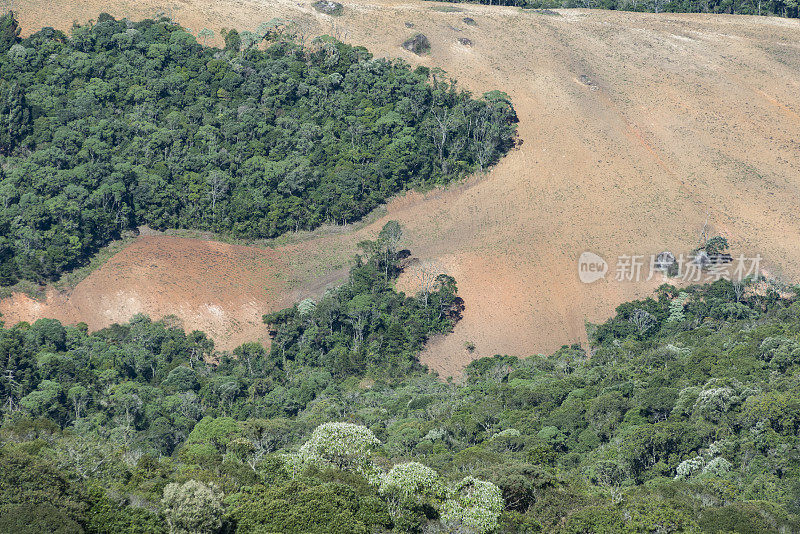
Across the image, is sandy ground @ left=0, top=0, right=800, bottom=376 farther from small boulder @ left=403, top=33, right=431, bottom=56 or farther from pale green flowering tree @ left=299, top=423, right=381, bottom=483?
pale green flowering tree @ left=299, top=423, right=381, bottom=483

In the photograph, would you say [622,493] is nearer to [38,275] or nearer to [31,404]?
[31,404]

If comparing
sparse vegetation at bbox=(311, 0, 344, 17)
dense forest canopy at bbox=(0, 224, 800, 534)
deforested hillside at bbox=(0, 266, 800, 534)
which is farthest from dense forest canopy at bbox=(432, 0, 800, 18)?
deforested hillside at bbox=(0, 266, 800, 534)

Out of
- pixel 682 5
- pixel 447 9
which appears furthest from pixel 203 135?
pixel 682 5

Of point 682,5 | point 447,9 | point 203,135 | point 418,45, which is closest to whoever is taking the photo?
point 203,135

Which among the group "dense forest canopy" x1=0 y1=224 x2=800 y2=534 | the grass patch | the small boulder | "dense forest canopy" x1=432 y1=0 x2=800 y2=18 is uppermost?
"dense forest canopy" x1=432 y1=0 x2=800 y2=18

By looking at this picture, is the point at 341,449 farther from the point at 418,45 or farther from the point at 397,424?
the point at 418,45

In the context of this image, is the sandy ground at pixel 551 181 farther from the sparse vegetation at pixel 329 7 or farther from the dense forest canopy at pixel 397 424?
the dense forest canopy at pixel 397 424

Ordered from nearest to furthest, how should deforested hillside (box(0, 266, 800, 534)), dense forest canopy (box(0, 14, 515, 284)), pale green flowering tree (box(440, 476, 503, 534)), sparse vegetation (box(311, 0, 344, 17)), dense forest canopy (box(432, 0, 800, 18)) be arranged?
deforested hillside (box(0, 266, 800, 534)) → pale green flowering tree (box(440, 476, 503, 534)) → dense forest canopy (box(0, 14, 515, 284)) → sparse vegetation (box(311, 0, 344, 17)) → dense forest canopy (box(432, 0, 800, 18))

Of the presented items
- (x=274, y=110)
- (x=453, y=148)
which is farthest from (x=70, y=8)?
(x=453, y=148)
